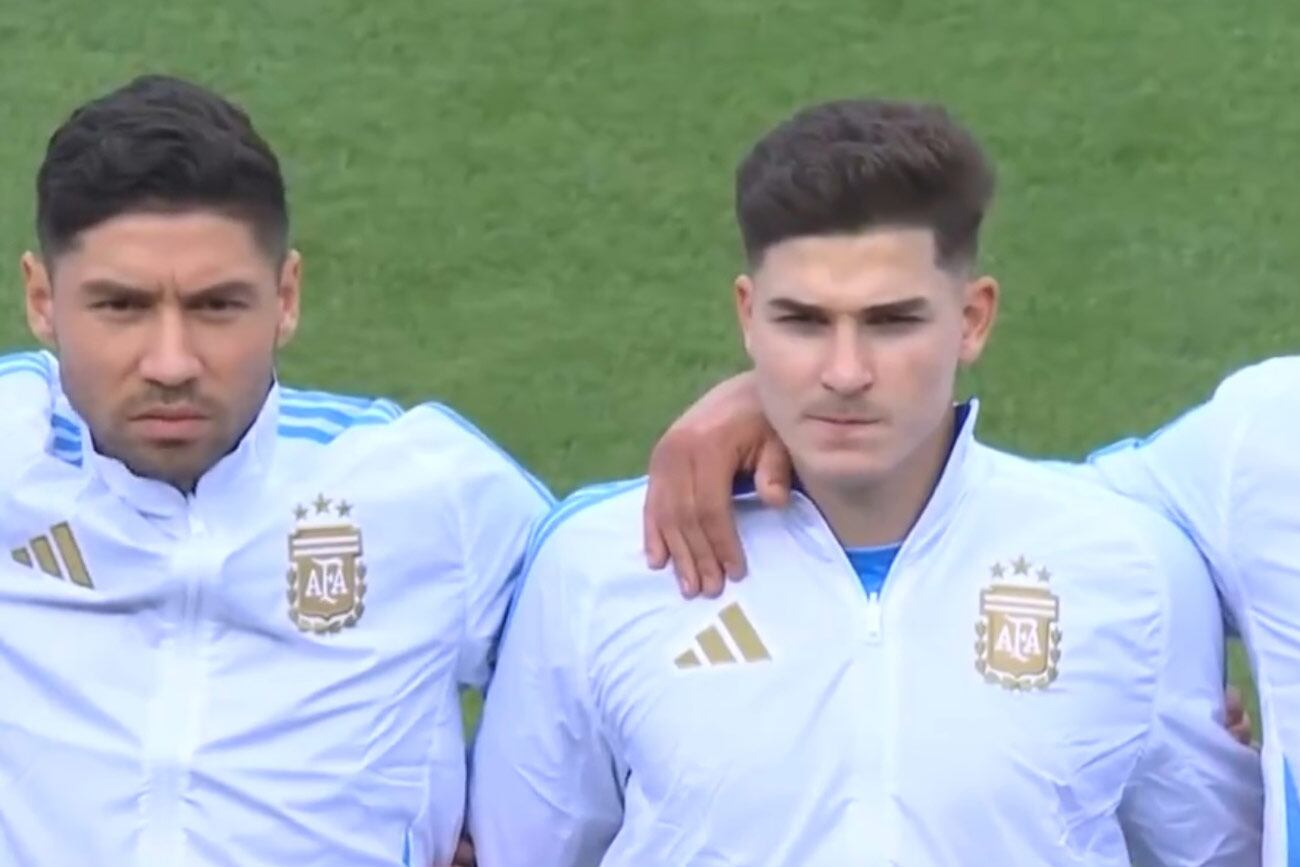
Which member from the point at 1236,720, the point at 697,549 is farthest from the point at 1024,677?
the point at 697,549

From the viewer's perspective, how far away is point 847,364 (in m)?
2.79

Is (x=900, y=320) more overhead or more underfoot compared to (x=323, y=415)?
more overhead

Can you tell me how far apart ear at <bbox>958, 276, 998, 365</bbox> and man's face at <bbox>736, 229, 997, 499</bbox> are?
3 centimetres

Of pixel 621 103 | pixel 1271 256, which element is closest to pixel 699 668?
pixel 1271 256

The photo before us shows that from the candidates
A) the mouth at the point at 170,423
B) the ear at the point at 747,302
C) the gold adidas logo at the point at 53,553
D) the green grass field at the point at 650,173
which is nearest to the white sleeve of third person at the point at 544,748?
the ear at the point at 747,302

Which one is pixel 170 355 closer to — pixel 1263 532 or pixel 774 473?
pixel 774 473

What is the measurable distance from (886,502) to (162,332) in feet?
3.01

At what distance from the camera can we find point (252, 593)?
305cm

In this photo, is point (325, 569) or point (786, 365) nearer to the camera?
point (786, 365)

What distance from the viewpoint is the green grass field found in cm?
672

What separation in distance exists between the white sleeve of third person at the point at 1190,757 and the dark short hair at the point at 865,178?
47cm

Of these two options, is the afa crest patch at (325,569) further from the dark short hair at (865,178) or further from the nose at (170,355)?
the dark short hair at (865,178)

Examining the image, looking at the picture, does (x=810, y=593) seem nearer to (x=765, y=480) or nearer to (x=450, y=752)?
(x=765, y=480)

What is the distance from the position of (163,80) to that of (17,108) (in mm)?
5128
